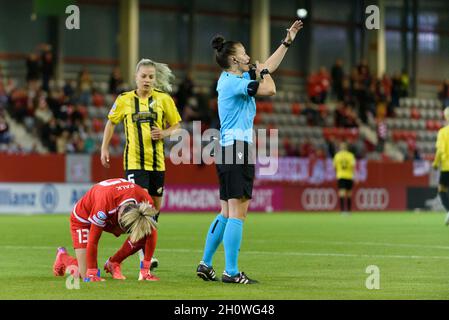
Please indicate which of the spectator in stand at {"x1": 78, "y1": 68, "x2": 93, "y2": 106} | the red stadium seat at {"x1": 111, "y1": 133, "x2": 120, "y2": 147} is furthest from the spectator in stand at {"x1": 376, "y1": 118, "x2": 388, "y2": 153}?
the red stadium seat at {"x1": 111, "y1": 133, "x2": 120, "y2": 147}

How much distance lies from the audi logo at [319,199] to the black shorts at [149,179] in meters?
22.8

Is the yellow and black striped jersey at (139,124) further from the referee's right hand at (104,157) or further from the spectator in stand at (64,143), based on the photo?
the spectator in stand at (64,143)

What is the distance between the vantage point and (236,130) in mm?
11477

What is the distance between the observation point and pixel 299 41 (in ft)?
152

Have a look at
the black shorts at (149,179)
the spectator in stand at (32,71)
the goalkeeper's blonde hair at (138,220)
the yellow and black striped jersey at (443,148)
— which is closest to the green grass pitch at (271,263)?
the goalkeeper's blonde hair at (138,220)

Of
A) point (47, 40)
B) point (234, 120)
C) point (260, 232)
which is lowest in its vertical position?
point (260, 232)

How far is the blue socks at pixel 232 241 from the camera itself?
37.0 feet

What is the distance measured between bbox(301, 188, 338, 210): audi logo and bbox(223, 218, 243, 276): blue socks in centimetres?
2465

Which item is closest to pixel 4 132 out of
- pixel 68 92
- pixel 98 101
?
pixel 68 92

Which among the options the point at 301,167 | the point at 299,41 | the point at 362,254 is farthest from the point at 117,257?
the point at 299,41

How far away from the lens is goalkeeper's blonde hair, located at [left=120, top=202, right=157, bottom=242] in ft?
35.3

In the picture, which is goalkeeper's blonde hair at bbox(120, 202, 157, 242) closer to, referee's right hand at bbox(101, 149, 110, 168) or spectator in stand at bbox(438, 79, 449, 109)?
referee's right hand at bbox(101, 149, 110, 168)
